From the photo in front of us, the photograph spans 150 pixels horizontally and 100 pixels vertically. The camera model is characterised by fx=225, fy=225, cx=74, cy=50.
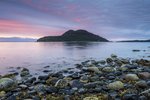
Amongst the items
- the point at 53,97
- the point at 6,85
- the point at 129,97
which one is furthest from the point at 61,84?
the point at 129,97

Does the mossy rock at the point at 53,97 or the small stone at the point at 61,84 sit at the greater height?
the small stone at the point at 61,84

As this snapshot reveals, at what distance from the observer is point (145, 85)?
13.6m

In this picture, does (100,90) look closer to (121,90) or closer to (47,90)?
(121,90)

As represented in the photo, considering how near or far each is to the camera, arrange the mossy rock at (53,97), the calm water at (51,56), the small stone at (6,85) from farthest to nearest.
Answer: the calm water at (51,56), the small stone at (6,85), the mossy rock at (53,97)

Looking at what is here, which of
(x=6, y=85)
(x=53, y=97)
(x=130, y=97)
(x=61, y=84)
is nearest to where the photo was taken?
(x=130, y=97)

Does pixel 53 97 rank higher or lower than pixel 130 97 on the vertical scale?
lower

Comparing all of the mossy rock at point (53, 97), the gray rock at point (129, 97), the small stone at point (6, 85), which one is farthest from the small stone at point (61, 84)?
the gray rock at point (129, 97)

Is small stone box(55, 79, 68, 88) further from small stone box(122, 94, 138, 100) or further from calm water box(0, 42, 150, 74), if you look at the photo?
calm water box(0, 42, 150, 74)

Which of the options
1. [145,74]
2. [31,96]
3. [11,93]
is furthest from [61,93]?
[145,74]

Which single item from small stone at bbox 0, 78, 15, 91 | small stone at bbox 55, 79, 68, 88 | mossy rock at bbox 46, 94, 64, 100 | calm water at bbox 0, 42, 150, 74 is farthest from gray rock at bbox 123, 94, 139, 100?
calm water at bbox 0, 42, 150, 74

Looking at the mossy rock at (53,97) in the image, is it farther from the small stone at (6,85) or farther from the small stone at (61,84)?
the small stone at (6,85)

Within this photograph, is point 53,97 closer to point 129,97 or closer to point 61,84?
point 61,84

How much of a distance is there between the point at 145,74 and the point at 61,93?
7.38 meters

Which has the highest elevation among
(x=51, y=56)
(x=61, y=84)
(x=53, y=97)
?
(x=61, y=84)
